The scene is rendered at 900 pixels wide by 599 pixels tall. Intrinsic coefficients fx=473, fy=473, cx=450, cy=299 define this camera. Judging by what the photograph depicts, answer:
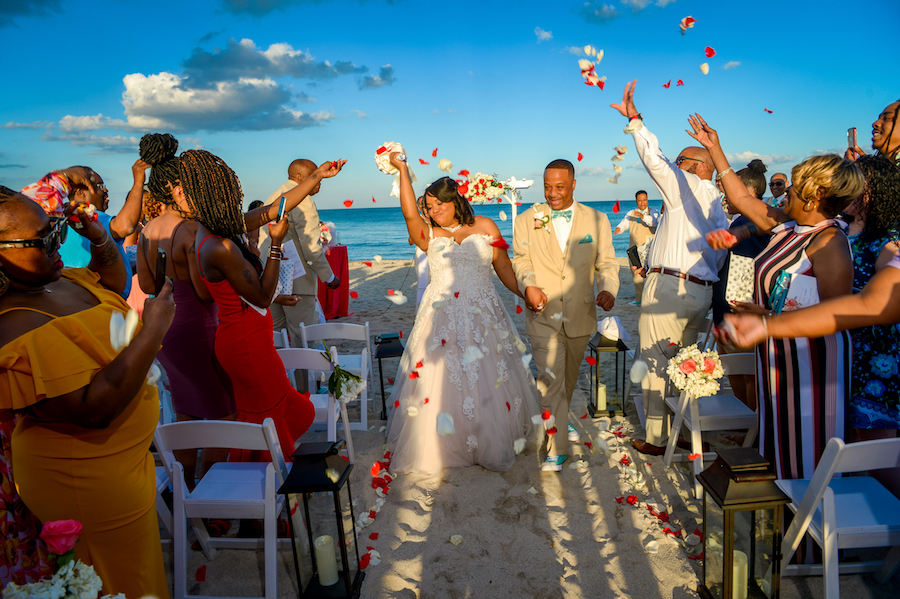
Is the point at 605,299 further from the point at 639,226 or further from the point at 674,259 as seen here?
the point at 639,226

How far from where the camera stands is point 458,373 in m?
3.94

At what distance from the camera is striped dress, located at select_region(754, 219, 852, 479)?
8.52ft

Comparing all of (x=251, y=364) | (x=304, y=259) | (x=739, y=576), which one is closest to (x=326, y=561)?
(x=251, y=364)

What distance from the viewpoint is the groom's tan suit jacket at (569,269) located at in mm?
3818

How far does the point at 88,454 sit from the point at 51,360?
46 centimetres

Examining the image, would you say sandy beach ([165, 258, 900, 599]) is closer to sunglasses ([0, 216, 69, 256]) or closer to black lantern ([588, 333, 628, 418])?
black lantern ([588, 333, 628, 418])

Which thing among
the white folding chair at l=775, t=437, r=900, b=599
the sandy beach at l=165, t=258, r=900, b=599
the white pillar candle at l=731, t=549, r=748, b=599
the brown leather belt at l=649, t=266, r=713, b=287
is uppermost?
the brown leather belt at l=649, t=266, r=713, b=287

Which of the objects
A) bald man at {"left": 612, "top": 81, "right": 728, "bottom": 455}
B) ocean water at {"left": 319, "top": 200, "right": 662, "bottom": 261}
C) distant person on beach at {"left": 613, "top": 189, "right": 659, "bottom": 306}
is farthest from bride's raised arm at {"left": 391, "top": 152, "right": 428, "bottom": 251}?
ocean water at {"left": 319, "top": 200, "right": 662, "bottom": 261}

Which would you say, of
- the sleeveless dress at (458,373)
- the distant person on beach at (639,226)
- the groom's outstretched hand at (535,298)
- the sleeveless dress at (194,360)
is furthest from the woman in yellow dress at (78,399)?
the distant person on beach at (639,226)

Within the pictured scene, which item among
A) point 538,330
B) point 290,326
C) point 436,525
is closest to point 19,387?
point 436,525

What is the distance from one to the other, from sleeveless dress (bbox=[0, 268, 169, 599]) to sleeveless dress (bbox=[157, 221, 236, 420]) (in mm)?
1069

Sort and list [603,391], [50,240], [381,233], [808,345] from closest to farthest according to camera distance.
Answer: [50,240], [808,345], [603,391], [381,233]

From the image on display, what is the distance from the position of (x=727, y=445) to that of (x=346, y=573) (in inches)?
140

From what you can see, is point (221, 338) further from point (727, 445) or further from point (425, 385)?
point (727, 445)
